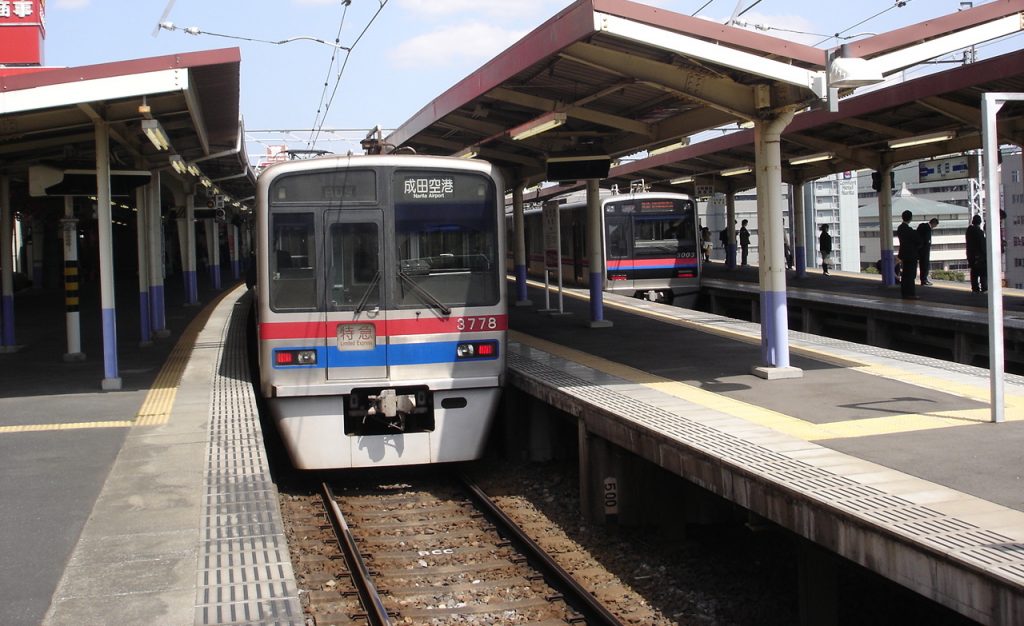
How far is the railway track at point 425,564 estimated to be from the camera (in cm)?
633

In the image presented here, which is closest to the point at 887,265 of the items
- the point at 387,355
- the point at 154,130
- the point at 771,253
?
the point at 771,253

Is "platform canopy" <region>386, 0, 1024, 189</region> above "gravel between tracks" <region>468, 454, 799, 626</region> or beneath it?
above

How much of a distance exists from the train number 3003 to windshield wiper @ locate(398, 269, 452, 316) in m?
0.14

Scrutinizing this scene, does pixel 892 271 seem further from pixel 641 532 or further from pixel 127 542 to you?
pixel 127 542

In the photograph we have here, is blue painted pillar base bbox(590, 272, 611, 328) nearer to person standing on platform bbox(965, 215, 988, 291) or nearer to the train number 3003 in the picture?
the train number 3003

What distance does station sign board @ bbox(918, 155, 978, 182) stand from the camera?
17936 millimetres

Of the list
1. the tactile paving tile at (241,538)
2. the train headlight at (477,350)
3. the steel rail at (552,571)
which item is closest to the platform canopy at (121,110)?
the tactile paving tile at (241,538)

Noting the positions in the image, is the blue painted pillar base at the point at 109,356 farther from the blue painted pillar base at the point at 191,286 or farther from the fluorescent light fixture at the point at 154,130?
the blue painted pillar base at the point at 191,286

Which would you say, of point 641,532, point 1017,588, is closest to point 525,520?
point 641,532

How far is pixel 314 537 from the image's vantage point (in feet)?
26.2

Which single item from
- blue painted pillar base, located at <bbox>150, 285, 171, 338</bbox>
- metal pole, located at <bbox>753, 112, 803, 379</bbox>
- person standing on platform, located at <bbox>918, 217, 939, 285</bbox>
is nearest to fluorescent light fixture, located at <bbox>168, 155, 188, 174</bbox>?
blue painted pillar base, located at <bbox>150, 285, 171, 338</bbox>

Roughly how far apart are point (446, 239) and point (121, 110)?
4.33 metres

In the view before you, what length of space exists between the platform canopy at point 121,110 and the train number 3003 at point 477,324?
11.4ft

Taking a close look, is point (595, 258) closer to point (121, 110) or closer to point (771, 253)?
point (771, 253)
